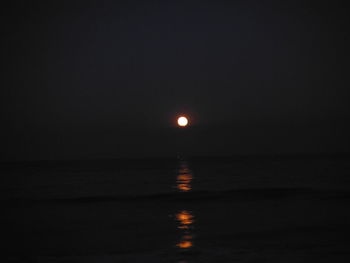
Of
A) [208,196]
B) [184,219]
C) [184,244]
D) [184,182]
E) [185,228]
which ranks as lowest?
[184,244]

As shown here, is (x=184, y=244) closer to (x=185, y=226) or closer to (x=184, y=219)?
(x=185, y=226)

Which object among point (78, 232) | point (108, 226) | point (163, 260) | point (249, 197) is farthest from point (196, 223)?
point (249, 197)

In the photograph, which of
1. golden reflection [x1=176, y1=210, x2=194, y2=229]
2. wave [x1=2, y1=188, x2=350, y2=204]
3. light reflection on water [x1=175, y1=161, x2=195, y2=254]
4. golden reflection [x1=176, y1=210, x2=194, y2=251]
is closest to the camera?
light reflection on water [x1=175, y1=161, x2=195, y2=254]

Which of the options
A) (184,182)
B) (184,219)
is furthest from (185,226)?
(184,182)

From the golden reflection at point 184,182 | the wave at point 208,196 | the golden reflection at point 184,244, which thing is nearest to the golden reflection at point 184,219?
the golden reflection at point 184,244

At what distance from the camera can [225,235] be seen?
12.1m

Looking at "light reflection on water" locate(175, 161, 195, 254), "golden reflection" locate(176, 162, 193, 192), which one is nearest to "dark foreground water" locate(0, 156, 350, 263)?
"light reflection on water" locate(175, 161, 195, 254)

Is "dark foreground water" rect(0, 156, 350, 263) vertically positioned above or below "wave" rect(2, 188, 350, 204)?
below

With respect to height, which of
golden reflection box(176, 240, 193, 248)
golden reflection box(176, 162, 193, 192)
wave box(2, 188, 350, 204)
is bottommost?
golden reflection box(176, 240, 193, 248)

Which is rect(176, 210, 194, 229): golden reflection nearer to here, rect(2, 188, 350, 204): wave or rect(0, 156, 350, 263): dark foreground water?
rect(0, 156, 350, 263): dark foreground water

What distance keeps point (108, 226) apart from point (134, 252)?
4475mm

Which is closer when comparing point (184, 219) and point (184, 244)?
point (184, 244)

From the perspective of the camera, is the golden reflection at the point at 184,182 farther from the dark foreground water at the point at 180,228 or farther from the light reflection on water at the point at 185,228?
the light reflection on water at the point at 185,228

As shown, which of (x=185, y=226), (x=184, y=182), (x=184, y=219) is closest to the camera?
(x=185, y=226)
